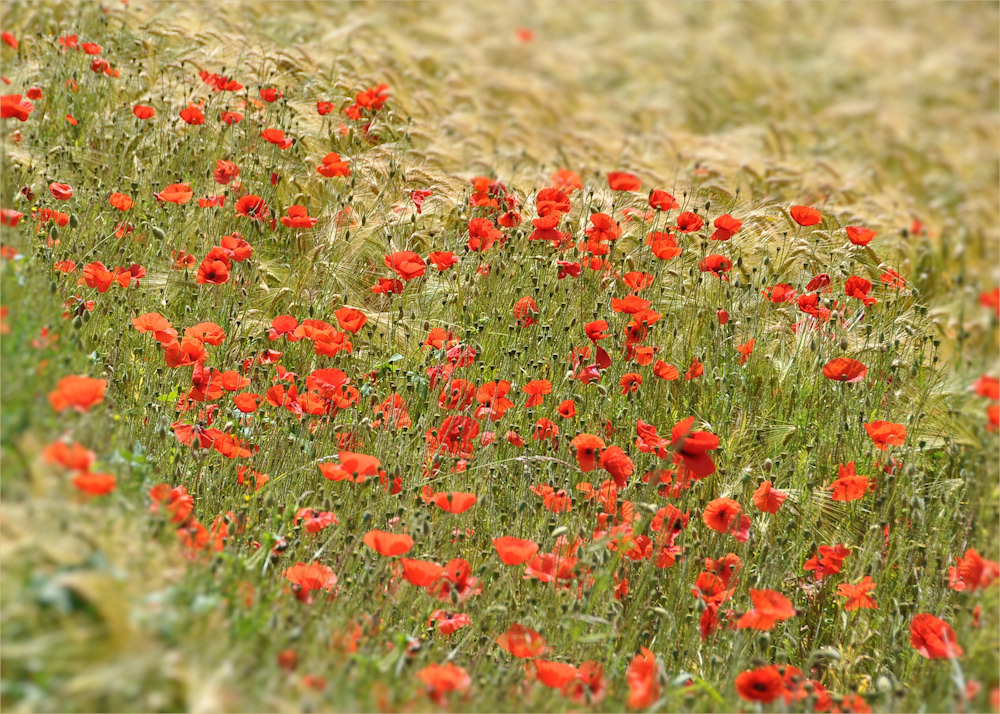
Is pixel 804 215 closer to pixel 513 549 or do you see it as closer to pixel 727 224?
pixel 727 224

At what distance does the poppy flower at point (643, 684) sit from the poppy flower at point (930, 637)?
590 millimetres

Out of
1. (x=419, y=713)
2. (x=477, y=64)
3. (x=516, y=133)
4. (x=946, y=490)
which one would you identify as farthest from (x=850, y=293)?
(x=477, y=64)

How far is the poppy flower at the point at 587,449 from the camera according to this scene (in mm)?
2141

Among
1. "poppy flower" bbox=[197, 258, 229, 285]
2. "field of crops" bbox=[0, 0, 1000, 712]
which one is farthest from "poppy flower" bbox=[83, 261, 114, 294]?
"poppy flower" bbox=[197, 258, 229, 285]

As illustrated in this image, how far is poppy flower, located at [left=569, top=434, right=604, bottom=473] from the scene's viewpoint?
2.14 m

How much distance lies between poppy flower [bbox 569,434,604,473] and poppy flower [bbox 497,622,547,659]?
15.9 inches

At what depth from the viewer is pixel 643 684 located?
5.50ft

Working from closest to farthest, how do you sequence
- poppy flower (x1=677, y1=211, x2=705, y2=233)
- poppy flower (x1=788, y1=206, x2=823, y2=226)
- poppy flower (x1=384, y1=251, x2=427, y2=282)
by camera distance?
poppy flower (x1=384, y1=251, x2=427, y2=282) → poppy flower (x1=677, y1=211, x2=705, y2=233) → poppy flower (x1=788, y1=206, x2=823, y2=226)

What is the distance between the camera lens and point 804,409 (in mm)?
2861

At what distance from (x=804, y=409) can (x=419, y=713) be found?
1.80 metres

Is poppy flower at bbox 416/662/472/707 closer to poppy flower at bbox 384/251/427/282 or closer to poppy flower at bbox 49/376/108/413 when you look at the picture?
poppy flower at bbox 49/376/108/413

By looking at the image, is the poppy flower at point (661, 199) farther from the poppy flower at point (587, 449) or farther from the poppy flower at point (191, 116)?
the poppy flower at point (191, 116)

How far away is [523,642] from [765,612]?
491mm

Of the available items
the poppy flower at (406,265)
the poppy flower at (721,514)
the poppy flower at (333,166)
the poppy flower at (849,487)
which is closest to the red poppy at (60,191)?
the poppy flower at (333,166)
